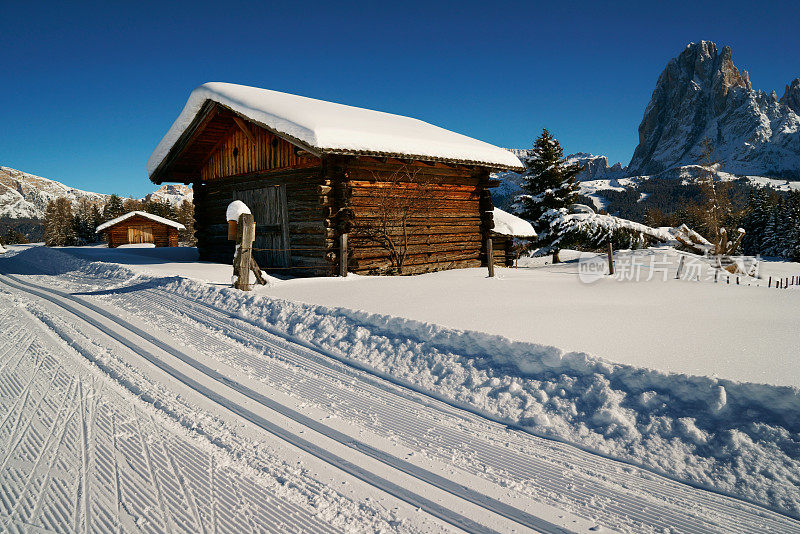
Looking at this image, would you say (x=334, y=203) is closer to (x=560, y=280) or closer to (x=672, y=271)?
(x=560, y=280)

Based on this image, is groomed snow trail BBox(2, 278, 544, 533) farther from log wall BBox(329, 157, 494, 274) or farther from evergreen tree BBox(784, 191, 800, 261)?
evergreen tree BBox(784, 191, 800, 261)

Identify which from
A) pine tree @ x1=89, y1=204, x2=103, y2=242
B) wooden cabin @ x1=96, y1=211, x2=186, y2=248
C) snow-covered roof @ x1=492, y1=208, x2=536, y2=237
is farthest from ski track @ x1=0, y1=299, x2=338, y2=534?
pine tree @ x1=89, y1=204, x2=103, y2=242

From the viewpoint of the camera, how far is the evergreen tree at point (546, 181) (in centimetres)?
2770

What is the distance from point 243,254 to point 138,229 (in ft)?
90.3

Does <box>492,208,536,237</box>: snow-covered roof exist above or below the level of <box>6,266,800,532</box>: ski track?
above

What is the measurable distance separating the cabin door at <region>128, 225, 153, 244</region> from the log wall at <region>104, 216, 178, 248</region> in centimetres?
19

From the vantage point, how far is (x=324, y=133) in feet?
31.6

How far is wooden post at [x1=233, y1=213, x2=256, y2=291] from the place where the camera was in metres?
8.40

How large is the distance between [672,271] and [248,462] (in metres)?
12.8

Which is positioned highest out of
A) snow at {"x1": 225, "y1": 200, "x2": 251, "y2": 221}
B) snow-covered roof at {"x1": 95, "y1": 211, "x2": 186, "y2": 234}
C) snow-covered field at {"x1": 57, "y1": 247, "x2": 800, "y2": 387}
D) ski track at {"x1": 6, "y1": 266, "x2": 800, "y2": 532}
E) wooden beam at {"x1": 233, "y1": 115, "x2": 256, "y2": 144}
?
wooden beam at {"x1": 233, "y1": 115, "x2": 256, "y2": 144}

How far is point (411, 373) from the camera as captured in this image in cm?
479

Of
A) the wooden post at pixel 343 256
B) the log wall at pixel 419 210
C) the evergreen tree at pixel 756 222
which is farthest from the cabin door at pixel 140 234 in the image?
the evergreen tree at pixel 756 222

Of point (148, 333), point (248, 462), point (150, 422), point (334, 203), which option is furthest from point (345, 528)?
point (334, 203)

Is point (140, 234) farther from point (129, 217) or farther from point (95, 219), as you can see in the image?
point (95, 219)
